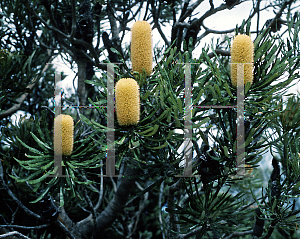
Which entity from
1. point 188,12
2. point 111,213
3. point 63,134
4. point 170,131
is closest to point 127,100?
point 170,131

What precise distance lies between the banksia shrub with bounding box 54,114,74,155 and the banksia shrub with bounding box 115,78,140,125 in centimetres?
21

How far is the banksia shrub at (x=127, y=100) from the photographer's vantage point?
594 millimetres

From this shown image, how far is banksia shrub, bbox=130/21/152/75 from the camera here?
27.0 inches

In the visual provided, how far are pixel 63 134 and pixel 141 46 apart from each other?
319 mm

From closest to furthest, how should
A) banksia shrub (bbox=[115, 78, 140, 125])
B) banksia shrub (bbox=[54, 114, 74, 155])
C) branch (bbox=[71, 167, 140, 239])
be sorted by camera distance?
banksia shrub (bbox=[115, 78, 140, 125]) < banksia shrub (bbox=[54, 114, 74, 155]) < branch (bbox=[71, 167, 140, 239])

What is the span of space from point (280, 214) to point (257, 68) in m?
0.51

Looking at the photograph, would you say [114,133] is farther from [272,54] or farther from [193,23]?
[193,23]

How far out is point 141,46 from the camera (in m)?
0.69

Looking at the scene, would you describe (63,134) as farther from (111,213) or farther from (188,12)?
(111,213)

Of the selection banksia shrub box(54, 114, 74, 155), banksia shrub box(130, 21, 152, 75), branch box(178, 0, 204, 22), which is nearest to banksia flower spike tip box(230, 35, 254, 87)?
banksia shrub box(130, 21, 152, 75)

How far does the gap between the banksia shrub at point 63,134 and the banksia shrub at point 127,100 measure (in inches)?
8.2

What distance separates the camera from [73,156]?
0.83m

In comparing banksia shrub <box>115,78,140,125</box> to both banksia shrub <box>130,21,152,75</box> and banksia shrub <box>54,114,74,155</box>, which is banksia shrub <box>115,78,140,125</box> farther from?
banksia shrub <box>54,114,74,155</box>

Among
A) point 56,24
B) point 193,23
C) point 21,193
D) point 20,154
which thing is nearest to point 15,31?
point 56,24
